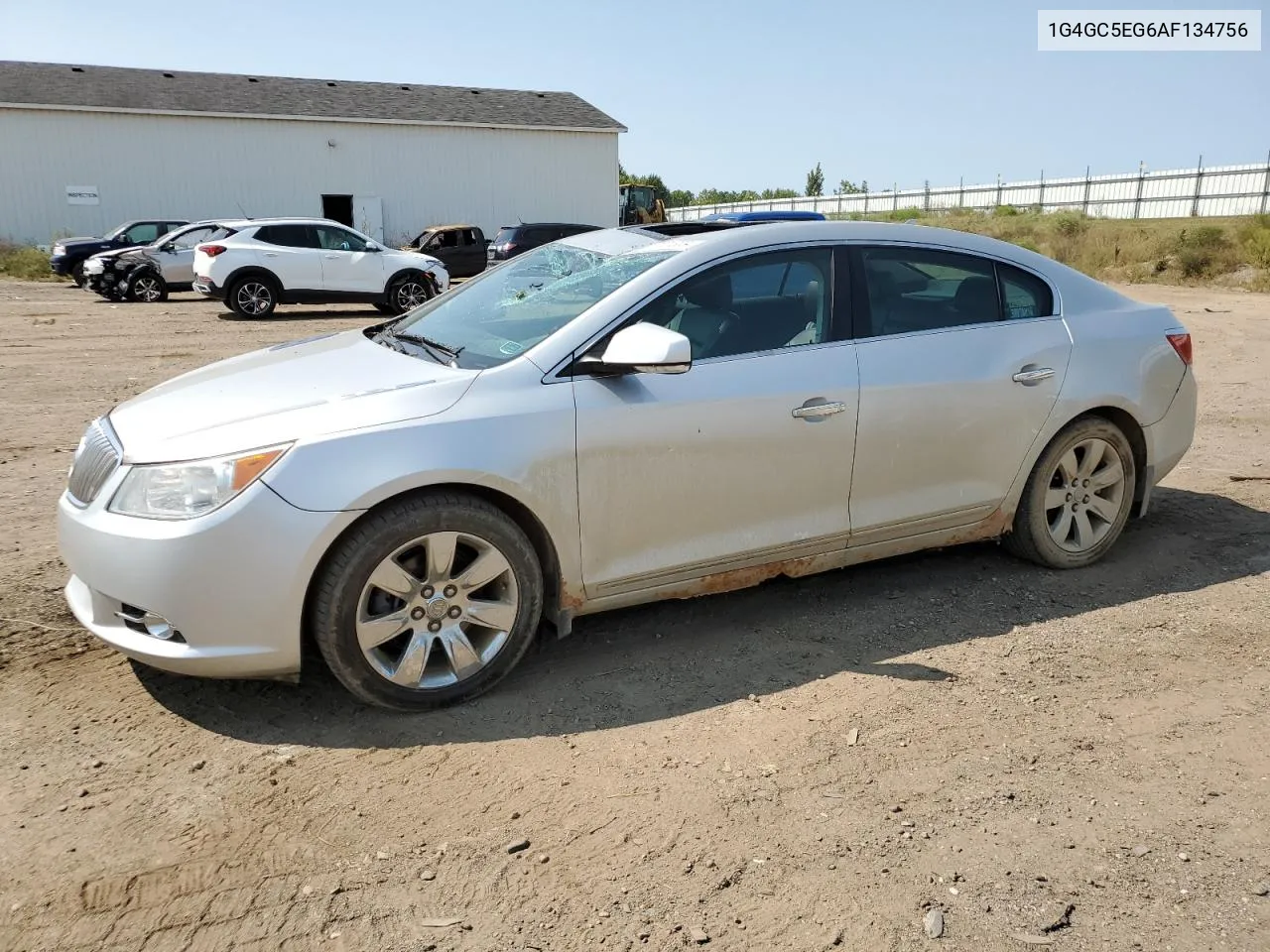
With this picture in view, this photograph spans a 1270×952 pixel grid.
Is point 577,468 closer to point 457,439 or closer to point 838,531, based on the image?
point 457,439

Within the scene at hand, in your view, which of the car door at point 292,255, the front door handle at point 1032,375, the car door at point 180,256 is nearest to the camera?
the front door handle at point 1032,375

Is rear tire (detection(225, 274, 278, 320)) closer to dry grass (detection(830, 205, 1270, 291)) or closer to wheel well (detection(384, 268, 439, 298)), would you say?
wheel well (detection(384, 268, 439, 298))

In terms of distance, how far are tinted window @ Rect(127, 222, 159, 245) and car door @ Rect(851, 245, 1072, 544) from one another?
2282cm

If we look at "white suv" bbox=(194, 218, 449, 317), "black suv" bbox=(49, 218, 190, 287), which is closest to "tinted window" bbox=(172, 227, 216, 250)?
"white suv" bbox=(194, 218, 449, 317)

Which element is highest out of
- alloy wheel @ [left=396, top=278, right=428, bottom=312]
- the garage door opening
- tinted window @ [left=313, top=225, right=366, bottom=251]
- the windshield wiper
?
the garage door opening

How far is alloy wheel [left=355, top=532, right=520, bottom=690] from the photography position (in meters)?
3.38

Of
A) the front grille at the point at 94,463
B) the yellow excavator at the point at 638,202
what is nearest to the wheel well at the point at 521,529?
the front grille at the point at 94,463

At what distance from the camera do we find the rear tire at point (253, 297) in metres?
16.7

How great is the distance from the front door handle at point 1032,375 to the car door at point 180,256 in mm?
18443

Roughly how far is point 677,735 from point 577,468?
993 mm

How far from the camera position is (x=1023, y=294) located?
471cm

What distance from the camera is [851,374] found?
412 centimetres

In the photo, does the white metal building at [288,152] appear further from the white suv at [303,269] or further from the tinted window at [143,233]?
the white suv at [303,269]

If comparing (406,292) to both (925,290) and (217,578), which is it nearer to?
(925,290)
